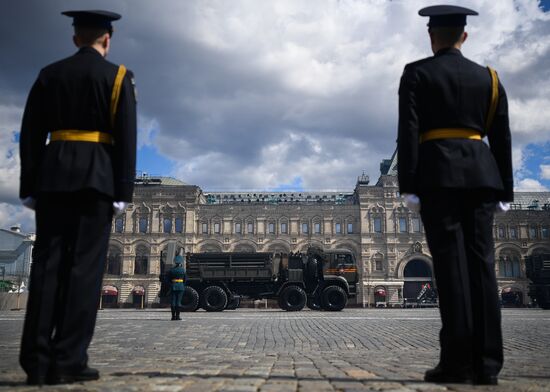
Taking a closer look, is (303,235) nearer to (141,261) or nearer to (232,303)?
(141,261)

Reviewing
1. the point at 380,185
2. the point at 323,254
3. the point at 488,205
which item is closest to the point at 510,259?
the point at 380,185

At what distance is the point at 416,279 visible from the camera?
50281 mm

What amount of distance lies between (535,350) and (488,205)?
378cm

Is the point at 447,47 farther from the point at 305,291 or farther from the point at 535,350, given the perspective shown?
the point at 305,291

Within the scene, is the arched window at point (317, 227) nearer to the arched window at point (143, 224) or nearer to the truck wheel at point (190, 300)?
the arched window at point (143, 224)

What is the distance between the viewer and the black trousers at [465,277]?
137 inches

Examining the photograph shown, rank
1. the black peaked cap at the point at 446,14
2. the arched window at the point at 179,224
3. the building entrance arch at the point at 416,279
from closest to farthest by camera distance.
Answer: the black peaked cap at the point at 446,14, the building entrance arch at the point at 416,279, the arched window at the point at 179,224

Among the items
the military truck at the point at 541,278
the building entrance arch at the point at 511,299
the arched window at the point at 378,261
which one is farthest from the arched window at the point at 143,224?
the military truck at the point at 541,278

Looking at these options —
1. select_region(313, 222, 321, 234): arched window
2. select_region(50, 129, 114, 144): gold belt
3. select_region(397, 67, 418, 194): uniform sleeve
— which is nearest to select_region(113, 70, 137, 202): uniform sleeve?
select_region(50, 129, 114, 144): gold belt

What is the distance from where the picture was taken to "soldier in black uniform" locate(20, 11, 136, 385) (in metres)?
3.43

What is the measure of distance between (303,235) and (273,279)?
26087mm

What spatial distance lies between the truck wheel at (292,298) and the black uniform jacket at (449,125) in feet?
68.9

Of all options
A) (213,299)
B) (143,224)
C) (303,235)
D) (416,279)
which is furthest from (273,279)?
(143,224)

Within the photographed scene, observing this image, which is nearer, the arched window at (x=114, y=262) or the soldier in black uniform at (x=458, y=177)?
the soldier in black uniform at (x=458, y=177)
